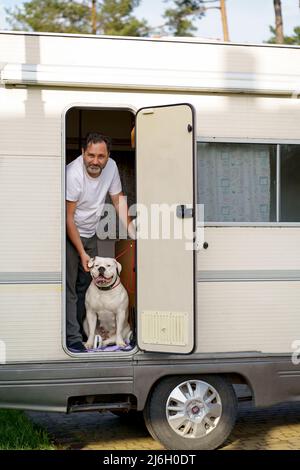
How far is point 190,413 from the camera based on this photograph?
19.3 feet

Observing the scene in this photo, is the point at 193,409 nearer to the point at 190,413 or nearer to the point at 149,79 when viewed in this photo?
the point at 190,413

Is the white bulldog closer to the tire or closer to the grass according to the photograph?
the tire

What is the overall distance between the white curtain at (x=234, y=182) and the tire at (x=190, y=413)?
1261mm

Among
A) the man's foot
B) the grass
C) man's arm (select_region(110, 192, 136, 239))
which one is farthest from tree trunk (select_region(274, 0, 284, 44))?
the man's foot

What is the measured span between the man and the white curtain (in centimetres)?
75

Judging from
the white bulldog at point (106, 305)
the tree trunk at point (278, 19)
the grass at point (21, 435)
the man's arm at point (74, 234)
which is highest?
the tree trunk at point (278, 19)

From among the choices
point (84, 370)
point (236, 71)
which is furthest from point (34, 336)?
point (236, 71)

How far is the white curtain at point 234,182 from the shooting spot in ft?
19.7

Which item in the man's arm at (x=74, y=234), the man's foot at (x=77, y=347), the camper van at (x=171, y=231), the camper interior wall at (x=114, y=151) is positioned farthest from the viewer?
the camper interior wall at (x=114, y=151)

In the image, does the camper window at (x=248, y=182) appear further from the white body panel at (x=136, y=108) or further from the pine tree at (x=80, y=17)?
the pine tree at (x=80, y=17)

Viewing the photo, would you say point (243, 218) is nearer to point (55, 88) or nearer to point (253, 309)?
point (253, 309)

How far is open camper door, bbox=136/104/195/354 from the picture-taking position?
5.68 m

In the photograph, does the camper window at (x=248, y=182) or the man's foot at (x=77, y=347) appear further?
the camper window at (x=248, y=182)

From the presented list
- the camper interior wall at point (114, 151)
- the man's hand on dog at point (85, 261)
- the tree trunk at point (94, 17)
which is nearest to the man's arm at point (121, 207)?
the camper interior wall at point (114, 151)
